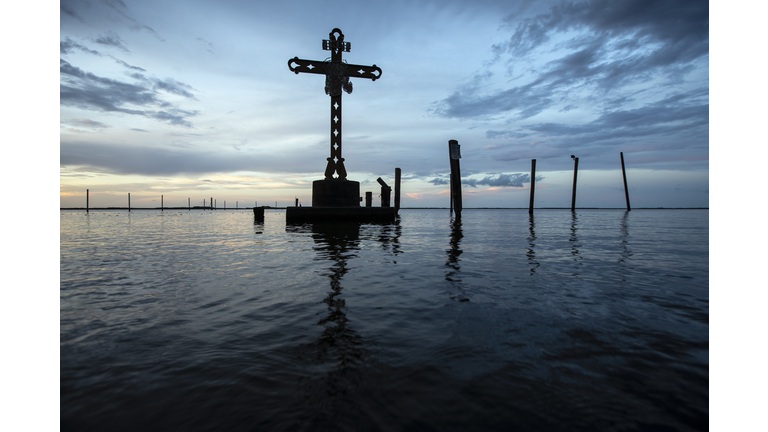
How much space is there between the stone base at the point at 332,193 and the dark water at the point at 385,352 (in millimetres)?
11635

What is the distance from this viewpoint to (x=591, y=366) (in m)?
2.21

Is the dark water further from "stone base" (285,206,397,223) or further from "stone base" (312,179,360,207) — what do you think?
"stone base" (312,179,360,207)

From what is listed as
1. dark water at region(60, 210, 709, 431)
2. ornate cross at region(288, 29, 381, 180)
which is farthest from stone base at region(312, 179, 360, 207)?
dark water at region(60, 210, 709, 431)

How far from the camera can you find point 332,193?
16.6m

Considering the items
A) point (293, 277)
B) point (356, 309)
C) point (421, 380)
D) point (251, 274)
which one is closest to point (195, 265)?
point (251, 274)

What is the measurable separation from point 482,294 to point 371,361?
7.35 ft

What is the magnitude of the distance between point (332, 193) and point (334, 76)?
19.7 ft

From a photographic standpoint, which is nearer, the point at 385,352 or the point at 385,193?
the point at 385,352

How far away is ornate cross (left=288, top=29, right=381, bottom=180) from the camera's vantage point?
1672 cm

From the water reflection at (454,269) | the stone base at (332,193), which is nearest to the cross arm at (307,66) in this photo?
the stone base at (332,193)

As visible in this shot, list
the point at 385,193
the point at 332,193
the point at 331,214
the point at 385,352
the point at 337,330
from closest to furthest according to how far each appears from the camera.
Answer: the point at 385,352 → the point at 337,330 → the point at 331,214 → the point at 332,193 → the point at 385,193

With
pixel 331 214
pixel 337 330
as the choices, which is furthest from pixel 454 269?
pixel 331 214

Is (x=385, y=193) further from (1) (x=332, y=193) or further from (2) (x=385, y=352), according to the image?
(2) (x=385, y=352)

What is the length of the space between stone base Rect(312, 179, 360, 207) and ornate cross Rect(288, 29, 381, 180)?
0.37 metres
